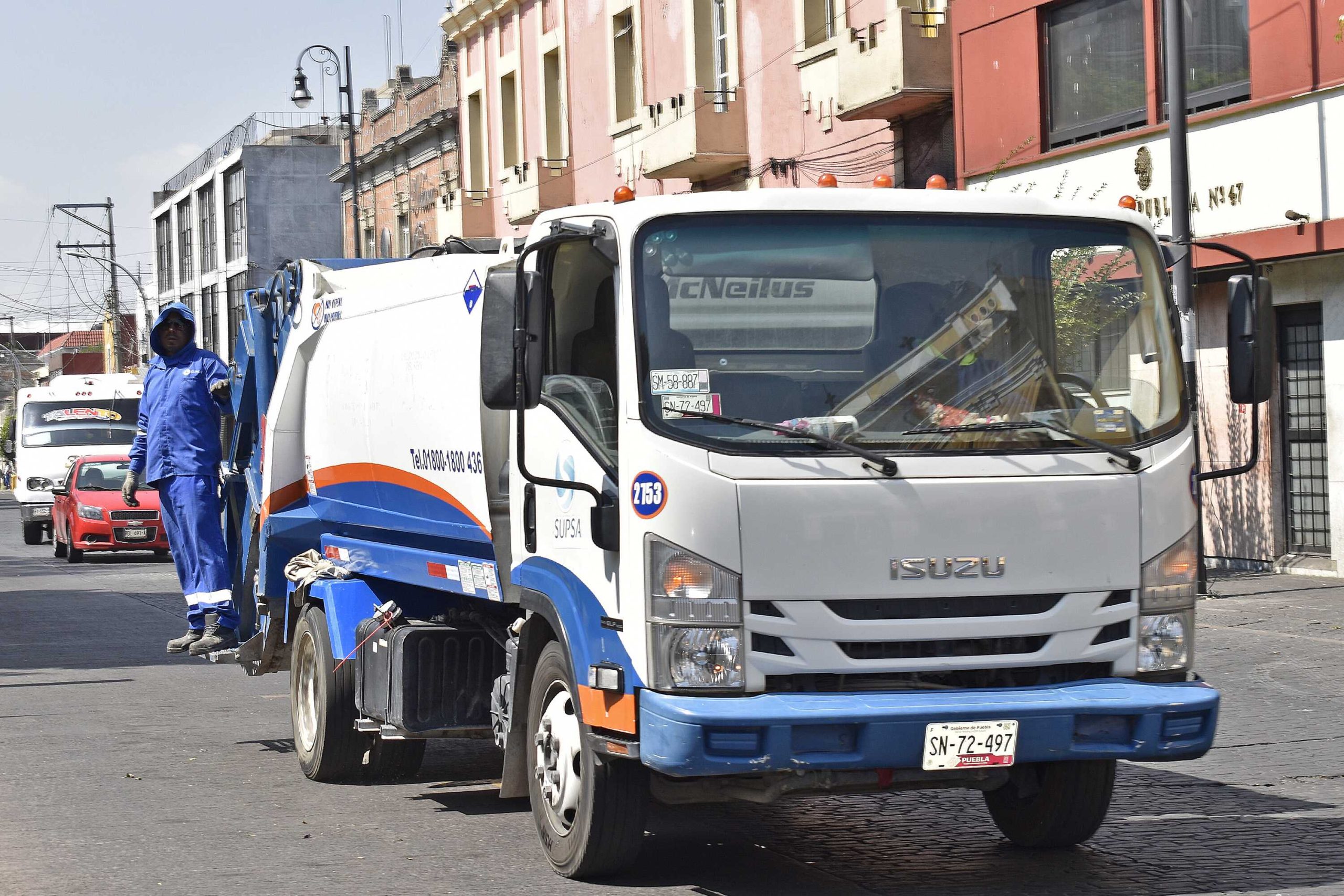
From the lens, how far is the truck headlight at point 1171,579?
6195mm

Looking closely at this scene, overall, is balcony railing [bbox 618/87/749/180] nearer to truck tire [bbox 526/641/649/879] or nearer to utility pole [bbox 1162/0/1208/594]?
utility pole [bbox 1162/0/1208/594]

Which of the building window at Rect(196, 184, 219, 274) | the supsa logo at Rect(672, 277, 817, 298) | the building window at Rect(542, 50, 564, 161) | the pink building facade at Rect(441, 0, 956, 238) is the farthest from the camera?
the building window at Rect(196, 184, 219, 274)

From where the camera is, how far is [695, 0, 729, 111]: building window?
26.8 meters

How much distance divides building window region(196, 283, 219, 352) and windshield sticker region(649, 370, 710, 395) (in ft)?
229

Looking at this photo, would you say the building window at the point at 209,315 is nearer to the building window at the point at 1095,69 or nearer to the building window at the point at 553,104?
the building window at the point at 553,104

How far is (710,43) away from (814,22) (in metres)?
3.20

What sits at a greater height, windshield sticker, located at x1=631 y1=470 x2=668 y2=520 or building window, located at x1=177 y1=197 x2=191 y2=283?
building window, located at x1=177 y1=197 x2=191 y2=283

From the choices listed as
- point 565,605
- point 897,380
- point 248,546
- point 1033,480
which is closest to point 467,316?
point 565,605

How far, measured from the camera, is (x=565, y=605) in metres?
6.44

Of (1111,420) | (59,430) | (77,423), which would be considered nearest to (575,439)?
(1111,420)

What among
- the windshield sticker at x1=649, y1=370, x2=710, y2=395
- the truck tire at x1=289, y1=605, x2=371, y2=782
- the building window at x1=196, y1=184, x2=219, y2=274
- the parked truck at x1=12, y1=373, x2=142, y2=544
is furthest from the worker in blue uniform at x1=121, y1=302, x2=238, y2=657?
the building window at x1=196, y1=184, x2=219, y2=274

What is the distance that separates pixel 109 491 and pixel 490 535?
21651 millimetres

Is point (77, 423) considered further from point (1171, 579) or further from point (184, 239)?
point (184, 239)

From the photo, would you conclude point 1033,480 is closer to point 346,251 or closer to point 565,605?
point 565,605
